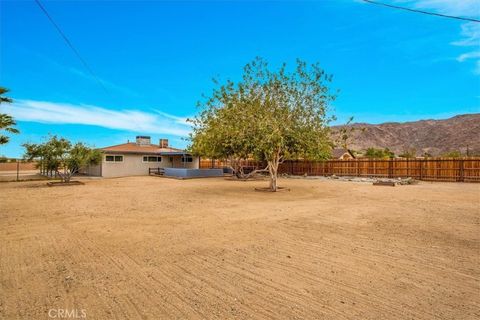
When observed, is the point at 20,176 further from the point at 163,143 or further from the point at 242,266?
the point at 242,266

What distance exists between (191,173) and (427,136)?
214ft

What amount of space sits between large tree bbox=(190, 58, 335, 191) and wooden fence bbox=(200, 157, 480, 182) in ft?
43.4

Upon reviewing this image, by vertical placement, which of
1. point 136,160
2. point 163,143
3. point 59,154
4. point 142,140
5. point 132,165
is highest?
point 142,140

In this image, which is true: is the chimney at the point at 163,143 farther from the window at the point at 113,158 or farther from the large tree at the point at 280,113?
the large tree at the point at 280,113

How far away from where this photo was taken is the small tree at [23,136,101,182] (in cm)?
1934

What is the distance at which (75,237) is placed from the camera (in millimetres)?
6293

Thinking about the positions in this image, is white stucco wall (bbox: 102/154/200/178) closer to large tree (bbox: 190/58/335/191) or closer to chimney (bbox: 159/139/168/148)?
chimney (bbox: 159/139/168/148)

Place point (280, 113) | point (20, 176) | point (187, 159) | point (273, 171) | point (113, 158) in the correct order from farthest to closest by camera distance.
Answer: point (187, 159), point (20, 176), point (113, 158), point (273, 171), point (280, 113)

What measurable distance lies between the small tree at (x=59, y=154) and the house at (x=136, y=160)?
19.0 ft

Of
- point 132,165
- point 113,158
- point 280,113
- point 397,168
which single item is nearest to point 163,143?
point 132,165

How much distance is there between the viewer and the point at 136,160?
31172 mm

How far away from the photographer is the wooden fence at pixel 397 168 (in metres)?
21.4

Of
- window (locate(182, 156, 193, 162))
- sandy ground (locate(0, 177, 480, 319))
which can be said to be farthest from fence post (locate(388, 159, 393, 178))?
window (locate(182, 156, 193, 162))

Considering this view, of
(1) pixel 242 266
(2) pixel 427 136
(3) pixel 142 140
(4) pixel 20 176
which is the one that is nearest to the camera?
(1) pixel 242 266
